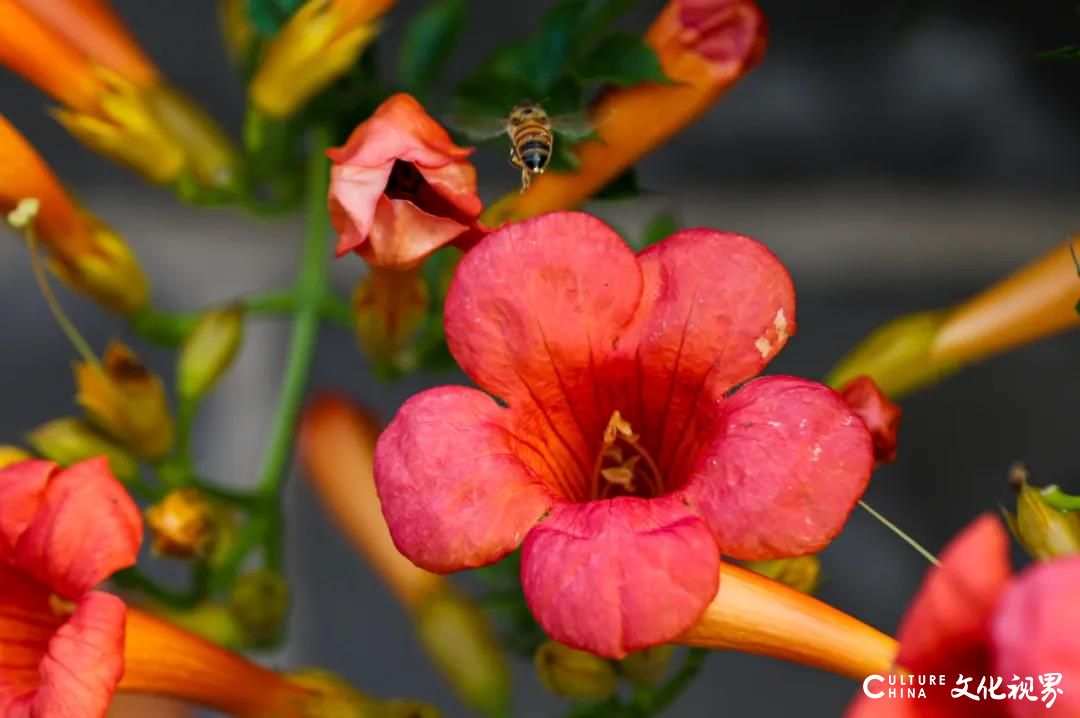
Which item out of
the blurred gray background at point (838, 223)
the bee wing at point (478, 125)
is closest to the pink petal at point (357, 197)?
the bee wing at point (478, 125)

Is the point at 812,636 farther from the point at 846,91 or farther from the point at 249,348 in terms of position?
the point at 249,348

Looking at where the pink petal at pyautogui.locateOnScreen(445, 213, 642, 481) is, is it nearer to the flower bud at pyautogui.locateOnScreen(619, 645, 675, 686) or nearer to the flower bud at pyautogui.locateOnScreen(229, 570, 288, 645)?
the flower bud at pyautogui.locateOnScreen(619, 645, 675, 686)

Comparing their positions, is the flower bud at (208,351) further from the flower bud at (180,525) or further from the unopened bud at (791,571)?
the unopened bud at (791,571)

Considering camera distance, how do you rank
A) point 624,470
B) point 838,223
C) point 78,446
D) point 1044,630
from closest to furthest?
point 1044,630 → point 624,470 → point 78,446 → point 838,223

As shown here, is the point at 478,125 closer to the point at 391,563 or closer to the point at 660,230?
the point at 660,230

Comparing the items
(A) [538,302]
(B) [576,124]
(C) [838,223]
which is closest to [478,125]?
(B) [576,124]
